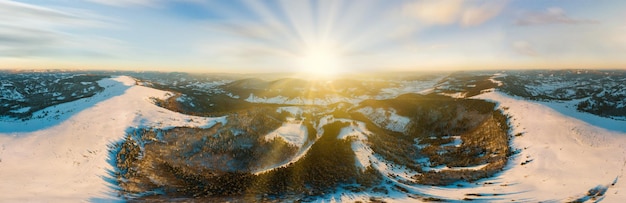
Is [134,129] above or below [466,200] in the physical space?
above

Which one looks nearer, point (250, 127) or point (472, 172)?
point (472, 172)

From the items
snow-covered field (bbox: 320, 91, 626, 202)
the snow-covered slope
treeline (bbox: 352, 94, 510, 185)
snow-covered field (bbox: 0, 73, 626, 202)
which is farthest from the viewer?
treeline (bbox: 352, 94, 510, 185)

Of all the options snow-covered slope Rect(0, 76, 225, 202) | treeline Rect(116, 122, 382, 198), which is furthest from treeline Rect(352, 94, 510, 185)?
snow-covered slope Rect(0, 76, 225, 202)

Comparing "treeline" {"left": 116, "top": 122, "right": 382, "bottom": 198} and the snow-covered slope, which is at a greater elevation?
the snow-covered slope

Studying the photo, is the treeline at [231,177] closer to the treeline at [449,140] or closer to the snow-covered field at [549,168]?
the snow-covered field at [549,168]

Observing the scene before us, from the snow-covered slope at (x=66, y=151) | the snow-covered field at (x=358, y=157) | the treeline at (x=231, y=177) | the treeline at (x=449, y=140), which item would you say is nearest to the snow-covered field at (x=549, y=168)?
the snow-covered field at (x=358, y=157)

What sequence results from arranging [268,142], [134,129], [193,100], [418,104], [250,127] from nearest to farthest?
1. [134,129]
2. [268,142]
3. [250,127]
4. [418,104]
5. [193,100]

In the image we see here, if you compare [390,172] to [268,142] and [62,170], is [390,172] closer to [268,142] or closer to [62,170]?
[268,142]

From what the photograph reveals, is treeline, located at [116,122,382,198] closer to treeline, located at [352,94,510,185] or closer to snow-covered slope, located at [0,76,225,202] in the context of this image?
snow-covered slope, located at [0,76,225,202]

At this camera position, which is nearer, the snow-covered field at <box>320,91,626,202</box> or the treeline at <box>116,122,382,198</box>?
the snow-covered field at <box>320,91,626,202</box>

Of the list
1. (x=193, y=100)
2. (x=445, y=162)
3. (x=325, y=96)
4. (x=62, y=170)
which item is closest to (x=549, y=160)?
(x=445, y=162)
